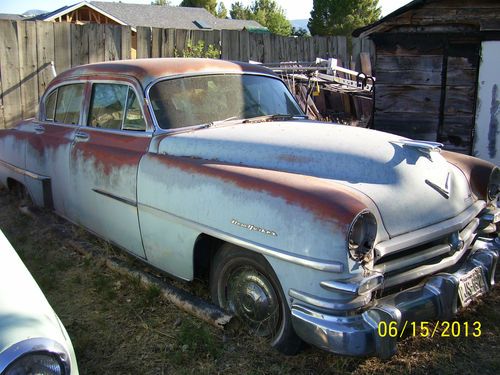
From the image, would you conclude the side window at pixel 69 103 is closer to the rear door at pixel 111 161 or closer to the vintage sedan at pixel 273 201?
the vintage sedan at pixel 273 201

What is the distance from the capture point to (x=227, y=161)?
10.9ft

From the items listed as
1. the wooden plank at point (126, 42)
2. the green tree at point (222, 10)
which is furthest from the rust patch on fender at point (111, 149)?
the green tree at point (222, 10)

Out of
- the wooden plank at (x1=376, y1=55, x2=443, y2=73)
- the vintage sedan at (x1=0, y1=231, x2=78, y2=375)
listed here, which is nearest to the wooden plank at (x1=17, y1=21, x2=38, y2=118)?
the wooden plank at (x1=376, y1=55, x2=443, y2=73)

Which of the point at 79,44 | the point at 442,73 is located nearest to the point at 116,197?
the point at 442,73

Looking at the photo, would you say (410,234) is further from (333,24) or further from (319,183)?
(333,24)

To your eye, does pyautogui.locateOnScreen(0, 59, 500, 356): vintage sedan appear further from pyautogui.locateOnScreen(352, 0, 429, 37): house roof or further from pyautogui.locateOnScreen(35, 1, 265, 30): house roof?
pyautogui.locateOnScreen(35, 1, 265, 30): house roof

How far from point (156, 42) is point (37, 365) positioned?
344 inches

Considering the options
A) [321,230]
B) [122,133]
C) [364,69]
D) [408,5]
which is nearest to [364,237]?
[321,230]

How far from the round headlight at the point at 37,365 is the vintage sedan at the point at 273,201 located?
1190 millimetres

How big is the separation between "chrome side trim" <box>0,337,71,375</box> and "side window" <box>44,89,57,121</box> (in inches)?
145

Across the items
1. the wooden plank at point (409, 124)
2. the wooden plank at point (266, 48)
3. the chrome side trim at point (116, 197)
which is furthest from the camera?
the wooden plank at point (266, 48)

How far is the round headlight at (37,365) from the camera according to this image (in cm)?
176

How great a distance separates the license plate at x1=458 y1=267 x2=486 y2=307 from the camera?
2879mm

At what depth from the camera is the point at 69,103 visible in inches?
190
